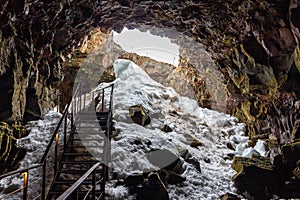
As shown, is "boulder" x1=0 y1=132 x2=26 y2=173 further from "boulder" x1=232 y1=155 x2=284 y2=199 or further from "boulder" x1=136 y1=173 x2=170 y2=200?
"boulder" x1=232 y1=155 x2=284 y2=199

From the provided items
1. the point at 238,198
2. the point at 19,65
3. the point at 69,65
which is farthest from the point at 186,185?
the point at 69,65

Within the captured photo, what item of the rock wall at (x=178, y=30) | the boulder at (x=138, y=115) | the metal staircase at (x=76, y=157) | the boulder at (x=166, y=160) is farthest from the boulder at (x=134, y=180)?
the boulder at (x=138, y=115)

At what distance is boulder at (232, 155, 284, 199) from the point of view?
6.81m

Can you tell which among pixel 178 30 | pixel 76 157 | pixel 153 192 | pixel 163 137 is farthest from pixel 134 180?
pixel 178 30

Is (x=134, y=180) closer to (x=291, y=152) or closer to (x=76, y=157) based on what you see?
(x=76, y=157)

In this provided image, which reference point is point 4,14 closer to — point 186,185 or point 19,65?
point 19,65

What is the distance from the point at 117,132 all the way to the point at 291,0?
546 centimetres

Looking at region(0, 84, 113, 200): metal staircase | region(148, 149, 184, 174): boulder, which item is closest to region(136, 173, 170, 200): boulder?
region(0, 84, 113, 200): metal staircase

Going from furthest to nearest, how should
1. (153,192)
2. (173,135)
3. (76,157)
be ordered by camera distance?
(173,135), (76,157), (153,192)

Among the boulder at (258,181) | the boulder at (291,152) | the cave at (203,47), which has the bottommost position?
the boulder at (258,181)

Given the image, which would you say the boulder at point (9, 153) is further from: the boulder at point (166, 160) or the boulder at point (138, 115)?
the boulder at point (138, 115)

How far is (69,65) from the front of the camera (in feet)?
43.5

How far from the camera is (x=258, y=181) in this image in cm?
694

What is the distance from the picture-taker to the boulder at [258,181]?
681cm
